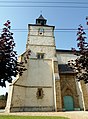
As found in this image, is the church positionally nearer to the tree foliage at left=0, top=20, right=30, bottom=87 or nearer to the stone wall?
the stone wall

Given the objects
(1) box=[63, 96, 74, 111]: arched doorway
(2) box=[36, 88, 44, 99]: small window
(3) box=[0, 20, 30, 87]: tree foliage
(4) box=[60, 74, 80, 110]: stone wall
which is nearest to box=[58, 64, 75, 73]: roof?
(4) box=[60, 74, 80, 110]: stone wall

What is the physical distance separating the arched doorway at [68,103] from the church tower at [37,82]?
78.6 inches

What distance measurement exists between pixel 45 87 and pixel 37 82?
1.43 meters

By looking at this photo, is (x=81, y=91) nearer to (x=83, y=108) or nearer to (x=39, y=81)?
(x=83, y=108)

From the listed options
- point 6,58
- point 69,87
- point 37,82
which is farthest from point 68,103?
point 6,58

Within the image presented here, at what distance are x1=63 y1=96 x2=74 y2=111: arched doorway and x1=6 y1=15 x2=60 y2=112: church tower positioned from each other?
1996 millimetres

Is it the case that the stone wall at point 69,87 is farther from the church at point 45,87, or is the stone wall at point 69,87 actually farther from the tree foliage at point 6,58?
the tree foliage at point 6,58

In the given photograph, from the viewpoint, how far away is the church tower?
65.3ft

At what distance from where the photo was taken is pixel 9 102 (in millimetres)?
19062

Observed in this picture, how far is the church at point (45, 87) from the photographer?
780 inches

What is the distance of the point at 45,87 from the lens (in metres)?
21.6

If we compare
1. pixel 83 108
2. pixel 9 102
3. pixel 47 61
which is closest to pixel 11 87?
pixel 9 102

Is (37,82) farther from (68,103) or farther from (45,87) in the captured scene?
(68,103)

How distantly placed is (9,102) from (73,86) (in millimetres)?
9819
